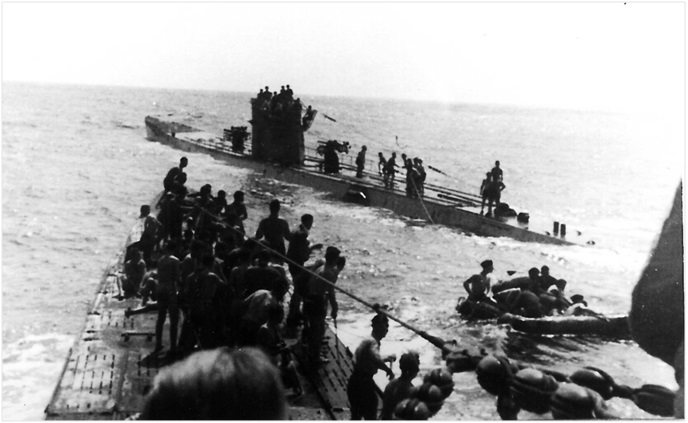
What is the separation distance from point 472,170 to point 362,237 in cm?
3917

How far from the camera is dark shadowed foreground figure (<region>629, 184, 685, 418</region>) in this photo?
750 centimetres

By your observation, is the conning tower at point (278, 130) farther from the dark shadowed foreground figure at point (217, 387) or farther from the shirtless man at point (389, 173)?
the dark shadowed foreground figure at point (217, 387)

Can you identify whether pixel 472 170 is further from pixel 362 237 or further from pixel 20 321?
pixel 20 321

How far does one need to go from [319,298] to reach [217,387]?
646 cm

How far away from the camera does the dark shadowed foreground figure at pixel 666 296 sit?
750 centimetres

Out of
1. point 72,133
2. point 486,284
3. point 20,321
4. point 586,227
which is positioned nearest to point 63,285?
point 20,321

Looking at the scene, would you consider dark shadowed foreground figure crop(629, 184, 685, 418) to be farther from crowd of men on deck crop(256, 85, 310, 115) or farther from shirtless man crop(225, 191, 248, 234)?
crowd of men on deck crop(256, 85, 310, 115)

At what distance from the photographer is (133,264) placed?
12164 mm

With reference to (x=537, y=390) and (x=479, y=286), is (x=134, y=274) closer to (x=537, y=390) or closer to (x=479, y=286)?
(x=479, y=286)

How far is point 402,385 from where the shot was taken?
6.38 m

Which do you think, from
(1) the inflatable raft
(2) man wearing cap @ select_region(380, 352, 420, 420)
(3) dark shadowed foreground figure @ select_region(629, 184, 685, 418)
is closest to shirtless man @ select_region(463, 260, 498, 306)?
(1) the inflatable raft

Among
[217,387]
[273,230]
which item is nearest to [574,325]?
[273,230]

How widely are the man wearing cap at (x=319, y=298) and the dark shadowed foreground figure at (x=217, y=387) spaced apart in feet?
19.6

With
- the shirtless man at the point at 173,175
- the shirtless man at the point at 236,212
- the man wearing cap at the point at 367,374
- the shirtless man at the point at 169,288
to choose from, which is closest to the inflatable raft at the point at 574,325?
the shirtless man at the point at 236,212
